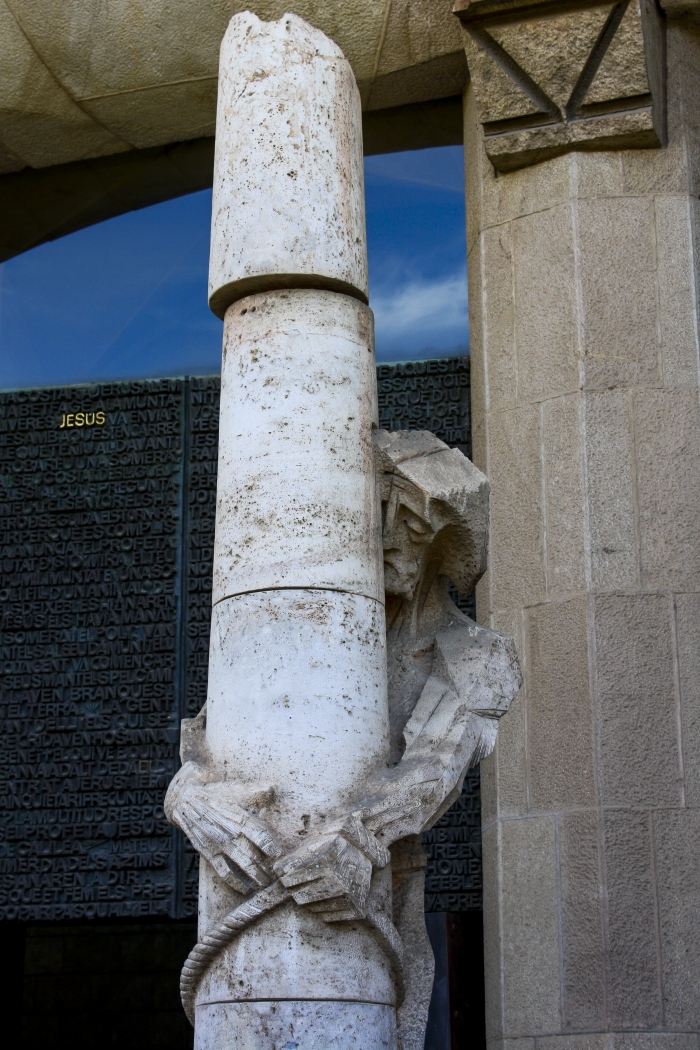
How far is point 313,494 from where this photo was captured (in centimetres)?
486

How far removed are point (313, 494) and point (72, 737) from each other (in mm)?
4325

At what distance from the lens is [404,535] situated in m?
5.21

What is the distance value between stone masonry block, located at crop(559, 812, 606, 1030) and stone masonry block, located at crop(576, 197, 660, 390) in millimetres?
2415

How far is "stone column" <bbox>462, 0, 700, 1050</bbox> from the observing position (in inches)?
274

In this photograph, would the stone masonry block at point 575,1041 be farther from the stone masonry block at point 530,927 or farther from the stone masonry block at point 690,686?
the stone masonry block at point 690,686

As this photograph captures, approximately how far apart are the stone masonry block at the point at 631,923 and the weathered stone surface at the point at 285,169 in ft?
10.7

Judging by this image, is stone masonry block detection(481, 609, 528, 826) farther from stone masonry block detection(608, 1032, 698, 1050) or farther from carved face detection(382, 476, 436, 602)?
carved face detection(382, 476, 436, 602)

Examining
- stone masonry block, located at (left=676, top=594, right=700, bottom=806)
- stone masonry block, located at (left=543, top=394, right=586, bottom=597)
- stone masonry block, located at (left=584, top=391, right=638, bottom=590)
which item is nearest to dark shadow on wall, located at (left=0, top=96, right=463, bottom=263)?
stone masonry block, located at (left=543, top=394, right=586, bottom=597)

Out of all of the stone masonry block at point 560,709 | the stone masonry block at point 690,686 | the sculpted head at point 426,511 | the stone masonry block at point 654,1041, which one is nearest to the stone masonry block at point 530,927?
the stone masonry block at point 560,709

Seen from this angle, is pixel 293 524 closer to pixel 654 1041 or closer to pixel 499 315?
pixel 654 1041

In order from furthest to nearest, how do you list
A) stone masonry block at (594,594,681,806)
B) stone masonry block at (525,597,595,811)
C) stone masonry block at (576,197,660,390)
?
stone masonry block at (576,197,660,390) < stone masonry block at (525,597,595,811) < stone masonry block at (594,594,681,806)

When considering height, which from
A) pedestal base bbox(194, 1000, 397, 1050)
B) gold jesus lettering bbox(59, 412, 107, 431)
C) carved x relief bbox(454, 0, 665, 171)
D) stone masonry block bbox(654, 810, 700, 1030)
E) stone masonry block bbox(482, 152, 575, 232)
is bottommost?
pedestal base bbox(194, 1000, 397, 1050)

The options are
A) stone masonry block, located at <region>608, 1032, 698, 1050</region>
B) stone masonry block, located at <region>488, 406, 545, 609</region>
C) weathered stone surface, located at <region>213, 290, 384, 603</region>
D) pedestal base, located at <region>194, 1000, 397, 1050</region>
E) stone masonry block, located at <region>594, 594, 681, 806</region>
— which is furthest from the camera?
stone masonry block, located at <region>488, 406, 545, 609</region>

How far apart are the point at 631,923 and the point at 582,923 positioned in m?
0.24
